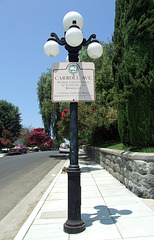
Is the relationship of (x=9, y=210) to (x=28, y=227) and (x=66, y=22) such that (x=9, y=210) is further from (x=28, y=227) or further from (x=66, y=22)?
(x=66, y=22)

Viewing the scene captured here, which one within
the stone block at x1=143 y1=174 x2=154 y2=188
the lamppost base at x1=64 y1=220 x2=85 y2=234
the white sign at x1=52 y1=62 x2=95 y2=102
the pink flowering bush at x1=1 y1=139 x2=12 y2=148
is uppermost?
the white sign at x1=52 y1=62 x2=95 y2=102

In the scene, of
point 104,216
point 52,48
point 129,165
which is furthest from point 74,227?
point 52,48

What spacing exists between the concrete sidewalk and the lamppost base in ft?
0.22

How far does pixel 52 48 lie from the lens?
406 cm

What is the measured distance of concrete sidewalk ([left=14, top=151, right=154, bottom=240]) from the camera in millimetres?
3438

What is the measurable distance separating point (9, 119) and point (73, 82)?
38.8 meters

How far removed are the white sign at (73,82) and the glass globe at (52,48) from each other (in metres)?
0.26

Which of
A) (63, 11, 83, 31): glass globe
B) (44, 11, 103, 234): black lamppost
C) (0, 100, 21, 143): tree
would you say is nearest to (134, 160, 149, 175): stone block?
(44, 11, 103, 234): black lamppost

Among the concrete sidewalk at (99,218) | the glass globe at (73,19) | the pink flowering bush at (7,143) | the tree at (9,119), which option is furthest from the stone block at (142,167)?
the tree at (9,119)

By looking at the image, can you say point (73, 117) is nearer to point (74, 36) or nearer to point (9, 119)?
point (74, 36)

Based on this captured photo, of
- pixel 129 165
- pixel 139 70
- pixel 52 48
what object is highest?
pixel 139 70

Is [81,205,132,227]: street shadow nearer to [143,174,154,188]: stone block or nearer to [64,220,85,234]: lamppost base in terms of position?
[64,220,85,234]: lamppost base

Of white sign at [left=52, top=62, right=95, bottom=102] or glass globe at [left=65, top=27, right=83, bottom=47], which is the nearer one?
glass globe at [left=65, top=27, right=83, bottom=47]

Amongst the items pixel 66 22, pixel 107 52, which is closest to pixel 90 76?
pixel 66 22
